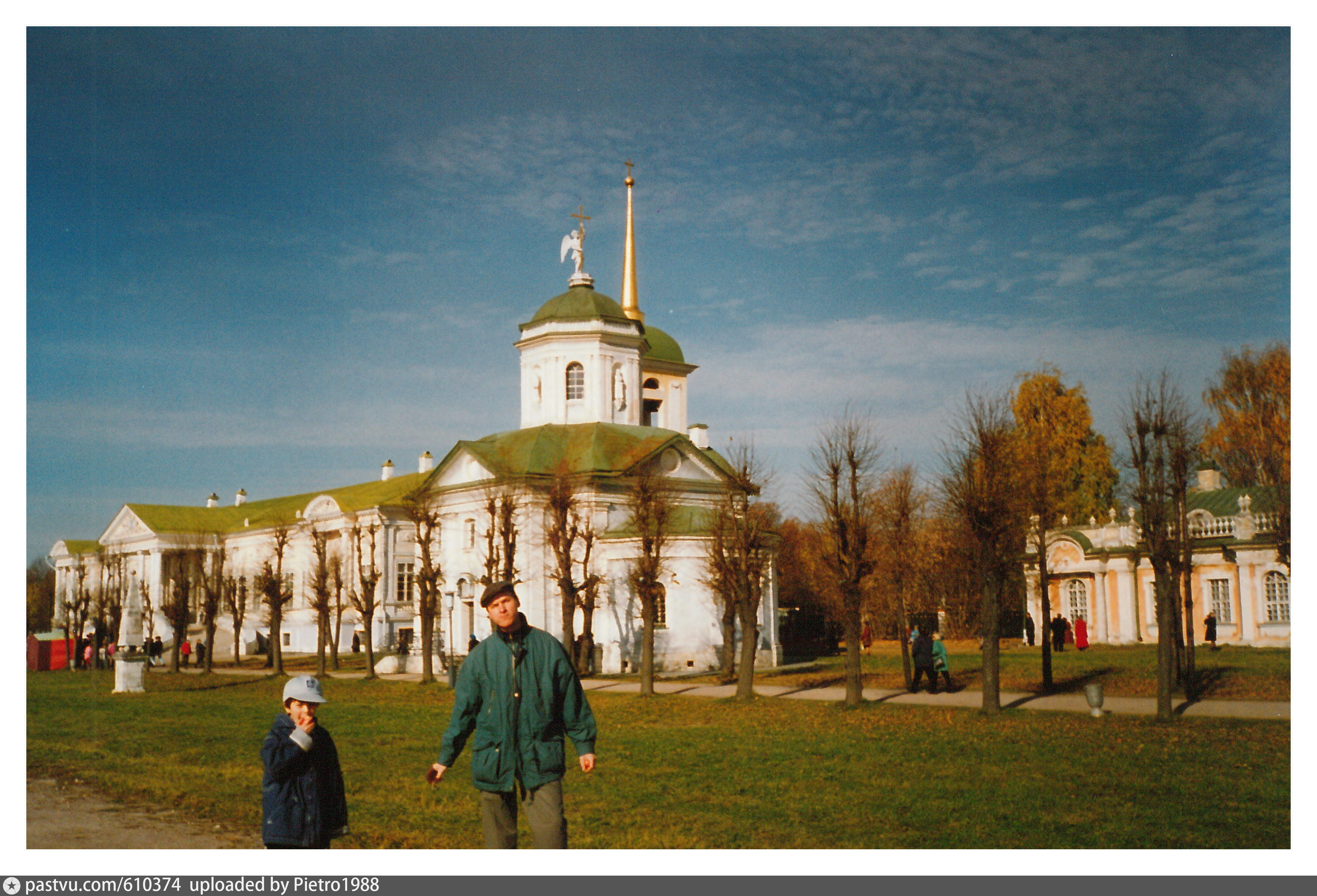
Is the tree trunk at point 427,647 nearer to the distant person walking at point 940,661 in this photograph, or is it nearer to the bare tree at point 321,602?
the bare tree at point 321,602

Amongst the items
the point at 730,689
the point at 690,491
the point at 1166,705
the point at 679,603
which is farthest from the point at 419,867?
the point at 690,491

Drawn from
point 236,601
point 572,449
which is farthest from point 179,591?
point 572,449

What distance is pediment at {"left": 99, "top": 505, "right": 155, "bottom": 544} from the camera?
53.5m

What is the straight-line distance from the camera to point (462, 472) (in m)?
36.2

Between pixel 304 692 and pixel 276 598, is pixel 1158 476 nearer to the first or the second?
pixel 304 692

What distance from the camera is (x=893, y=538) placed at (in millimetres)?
31500

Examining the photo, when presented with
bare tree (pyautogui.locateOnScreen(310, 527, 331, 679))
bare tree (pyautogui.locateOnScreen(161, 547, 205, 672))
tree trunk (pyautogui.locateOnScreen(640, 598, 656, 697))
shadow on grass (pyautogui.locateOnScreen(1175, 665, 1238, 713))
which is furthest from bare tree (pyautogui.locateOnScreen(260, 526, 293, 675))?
shadow on grass (pyautogui.locateOnScreen(1175, 665, 1238, 713))

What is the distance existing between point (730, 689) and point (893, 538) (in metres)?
8.18

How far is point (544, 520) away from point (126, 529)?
1247 inches

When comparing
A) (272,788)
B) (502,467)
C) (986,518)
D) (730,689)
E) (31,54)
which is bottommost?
(730,689)

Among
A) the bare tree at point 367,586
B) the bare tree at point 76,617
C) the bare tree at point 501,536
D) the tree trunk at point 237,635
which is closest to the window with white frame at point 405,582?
the bare tree at point 367,586

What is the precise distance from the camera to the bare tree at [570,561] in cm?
2812

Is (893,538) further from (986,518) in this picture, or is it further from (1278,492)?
(1278,492)

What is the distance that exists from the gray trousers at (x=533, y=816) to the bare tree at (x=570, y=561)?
67.0 feet
